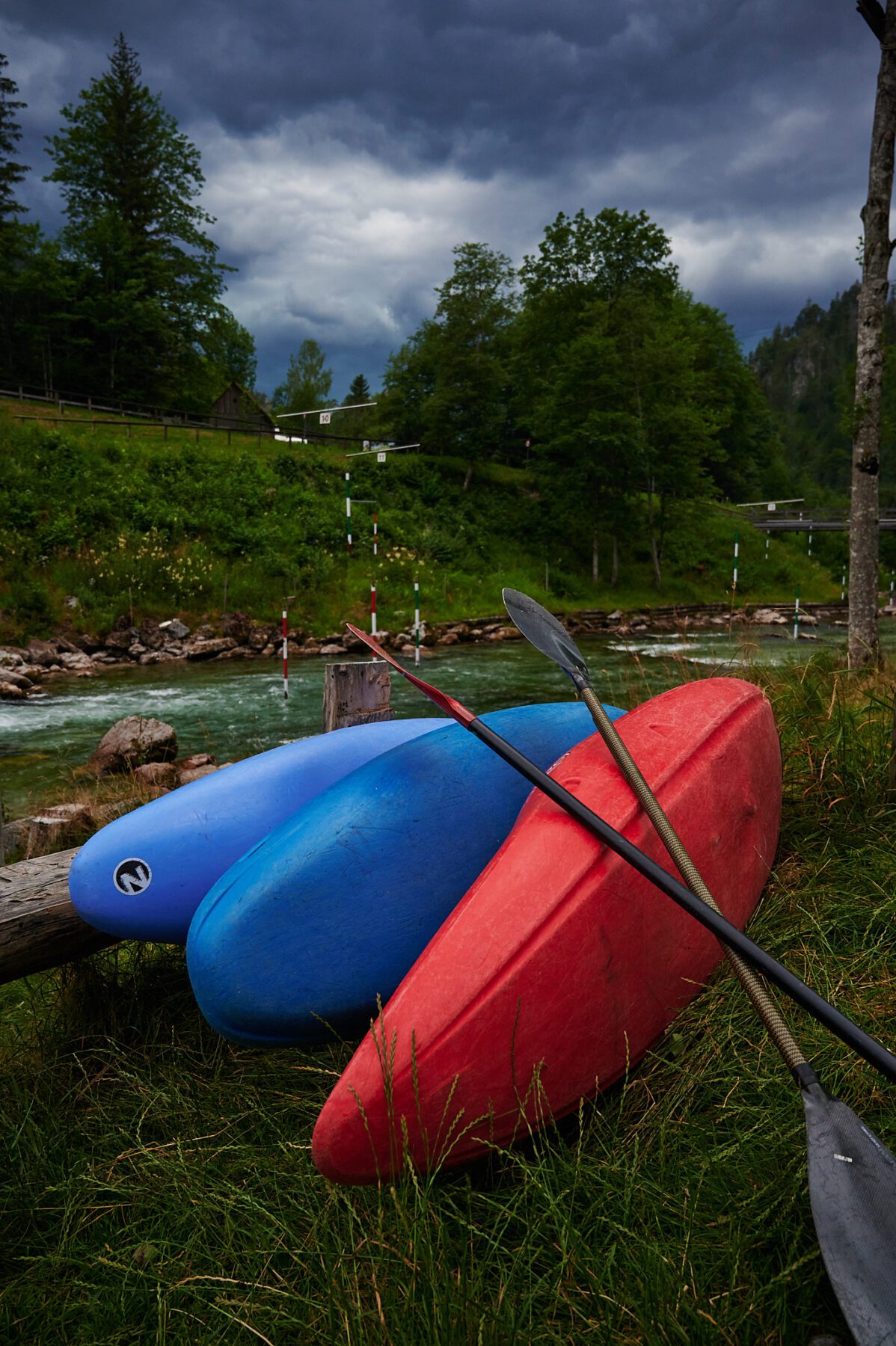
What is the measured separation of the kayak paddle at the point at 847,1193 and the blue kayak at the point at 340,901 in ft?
2.11

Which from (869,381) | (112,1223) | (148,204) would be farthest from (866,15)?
(148,204)

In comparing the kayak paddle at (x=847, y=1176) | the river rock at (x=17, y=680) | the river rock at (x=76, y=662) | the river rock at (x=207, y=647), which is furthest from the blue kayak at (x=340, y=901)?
the river rock at (x=207, y=647)

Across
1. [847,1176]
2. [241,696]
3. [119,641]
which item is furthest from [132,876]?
[119,641]

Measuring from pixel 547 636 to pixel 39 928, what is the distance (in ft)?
5.61

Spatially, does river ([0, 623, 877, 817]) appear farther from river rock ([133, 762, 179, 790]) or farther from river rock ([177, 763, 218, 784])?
river rock ([177, 763, 218, 784])

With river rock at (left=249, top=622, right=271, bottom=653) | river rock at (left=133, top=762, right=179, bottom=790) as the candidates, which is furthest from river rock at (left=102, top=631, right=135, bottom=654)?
river rock at (left=133, top=762, right=179, bottom=790)

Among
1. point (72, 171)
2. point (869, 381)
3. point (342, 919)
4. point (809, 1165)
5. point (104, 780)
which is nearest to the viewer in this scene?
point (809, 1165)

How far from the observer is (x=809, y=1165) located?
1242 mm

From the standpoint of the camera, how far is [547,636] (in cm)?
234

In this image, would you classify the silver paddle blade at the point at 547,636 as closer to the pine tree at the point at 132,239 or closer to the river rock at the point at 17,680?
the river rock at the point at 17,680

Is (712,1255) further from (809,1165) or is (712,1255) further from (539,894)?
(539,894)

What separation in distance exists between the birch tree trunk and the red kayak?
190 inches

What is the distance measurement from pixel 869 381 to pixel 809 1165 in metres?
6.76

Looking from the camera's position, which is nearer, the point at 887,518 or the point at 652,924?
the point at 652,924
